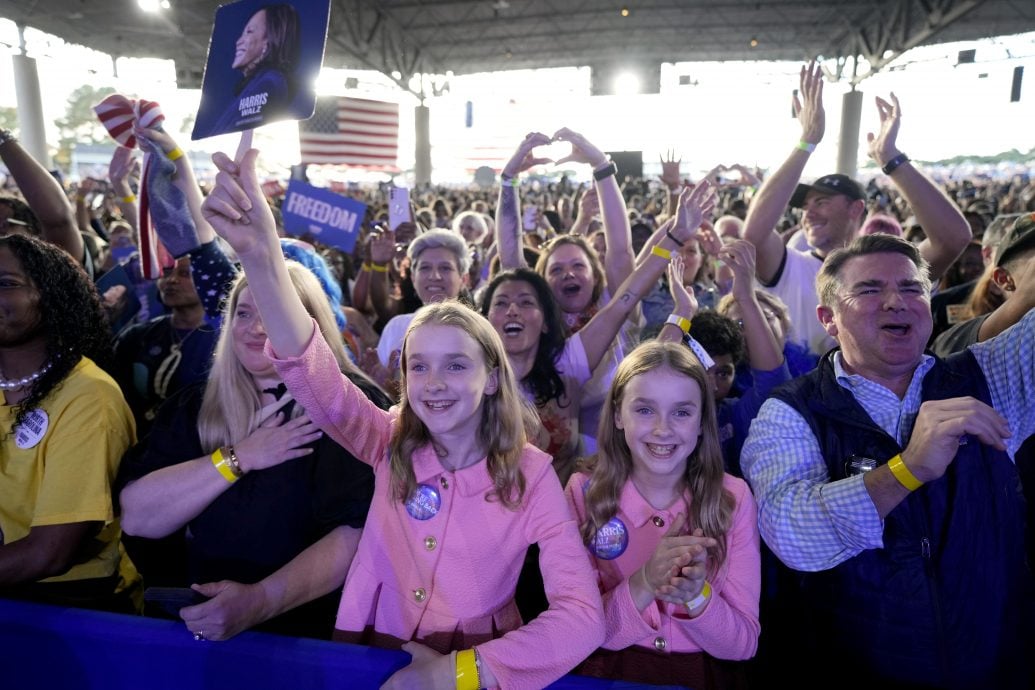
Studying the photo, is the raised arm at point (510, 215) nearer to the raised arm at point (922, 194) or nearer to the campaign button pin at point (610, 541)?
the raised arm at point (922, 194)

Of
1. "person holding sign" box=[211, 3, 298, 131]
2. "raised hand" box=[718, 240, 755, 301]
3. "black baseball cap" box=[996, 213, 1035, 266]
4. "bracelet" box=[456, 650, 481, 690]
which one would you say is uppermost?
"person holding sign" box=[211, 3, 298, 131]

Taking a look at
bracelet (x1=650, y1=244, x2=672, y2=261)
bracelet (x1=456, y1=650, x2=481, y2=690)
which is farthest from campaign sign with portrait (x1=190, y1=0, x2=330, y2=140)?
bracelet (x1=456, y1=650, x2=481, y2=690)

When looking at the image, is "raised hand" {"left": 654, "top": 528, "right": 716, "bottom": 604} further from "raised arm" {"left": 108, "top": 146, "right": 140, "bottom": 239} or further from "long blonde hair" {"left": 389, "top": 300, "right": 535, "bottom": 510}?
"raised arm" {"left": 108, "top": 146, "right": 140, "bottom": 239}

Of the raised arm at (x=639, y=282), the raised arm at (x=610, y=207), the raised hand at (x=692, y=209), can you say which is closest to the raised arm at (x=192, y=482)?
the raised arm at (x=639, y=282)

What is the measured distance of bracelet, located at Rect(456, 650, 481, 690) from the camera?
1.26 m

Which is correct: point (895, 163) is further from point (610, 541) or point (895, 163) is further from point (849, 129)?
point (849, 129)

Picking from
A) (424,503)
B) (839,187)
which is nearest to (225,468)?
(424,503)

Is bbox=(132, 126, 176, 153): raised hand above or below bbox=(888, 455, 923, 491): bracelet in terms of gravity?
above

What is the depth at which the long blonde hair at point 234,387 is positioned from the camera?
1.69 m

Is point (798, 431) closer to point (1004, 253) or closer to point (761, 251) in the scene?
point (1004, 253)

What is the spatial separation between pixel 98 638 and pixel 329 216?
11.7 ft

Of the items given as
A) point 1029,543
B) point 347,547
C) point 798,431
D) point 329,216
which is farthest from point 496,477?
point 329,216

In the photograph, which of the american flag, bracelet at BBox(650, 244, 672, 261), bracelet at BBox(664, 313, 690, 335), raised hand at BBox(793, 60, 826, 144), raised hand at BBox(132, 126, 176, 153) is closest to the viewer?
bracelet at BBox(664, 313, 690, 335)

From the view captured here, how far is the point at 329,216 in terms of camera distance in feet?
14.9
